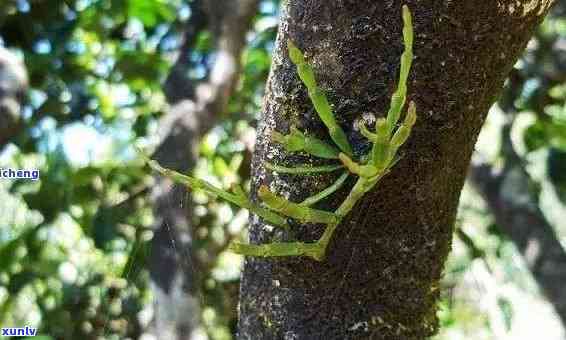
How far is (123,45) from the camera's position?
5.13 feet

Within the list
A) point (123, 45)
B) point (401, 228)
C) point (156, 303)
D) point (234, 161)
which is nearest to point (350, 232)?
point (401, 228)

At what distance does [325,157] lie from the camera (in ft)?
1.28

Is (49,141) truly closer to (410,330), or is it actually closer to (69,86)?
(69,86)

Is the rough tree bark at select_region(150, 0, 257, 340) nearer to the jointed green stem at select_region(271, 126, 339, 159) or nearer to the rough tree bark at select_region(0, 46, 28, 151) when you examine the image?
the rough tree bark at select_region(0, 46, 28, 151)

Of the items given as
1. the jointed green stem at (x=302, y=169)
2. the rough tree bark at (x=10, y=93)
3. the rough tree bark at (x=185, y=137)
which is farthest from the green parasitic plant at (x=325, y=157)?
the rough tree bark at (x=10, y=93)

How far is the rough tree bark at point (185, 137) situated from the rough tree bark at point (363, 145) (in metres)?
0.29

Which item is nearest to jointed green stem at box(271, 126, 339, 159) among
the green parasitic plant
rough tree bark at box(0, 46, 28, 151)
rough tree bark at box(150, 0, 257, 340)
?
the green parasitic plant

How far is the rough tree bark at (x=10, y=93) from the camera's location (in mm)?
1009

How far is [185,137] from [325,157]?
0.72 m

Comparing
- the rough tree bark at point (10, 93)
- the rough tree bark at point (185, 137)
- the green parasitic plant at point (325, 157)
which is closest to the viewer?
the green parasitic plant at point (325, 157)

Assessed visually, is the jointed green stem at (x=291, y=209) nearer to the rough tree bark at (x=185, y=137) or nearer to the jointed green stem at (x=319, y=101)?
the jointed green stem at (x=319, y=101)

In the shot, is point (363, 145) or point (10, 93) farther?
point (10, 93)

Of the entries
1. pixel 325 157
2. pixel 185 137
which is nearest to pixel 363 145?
pixel 325 157

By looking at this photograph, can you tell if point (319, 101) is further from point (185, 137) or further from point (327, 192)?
point (185, 137)
